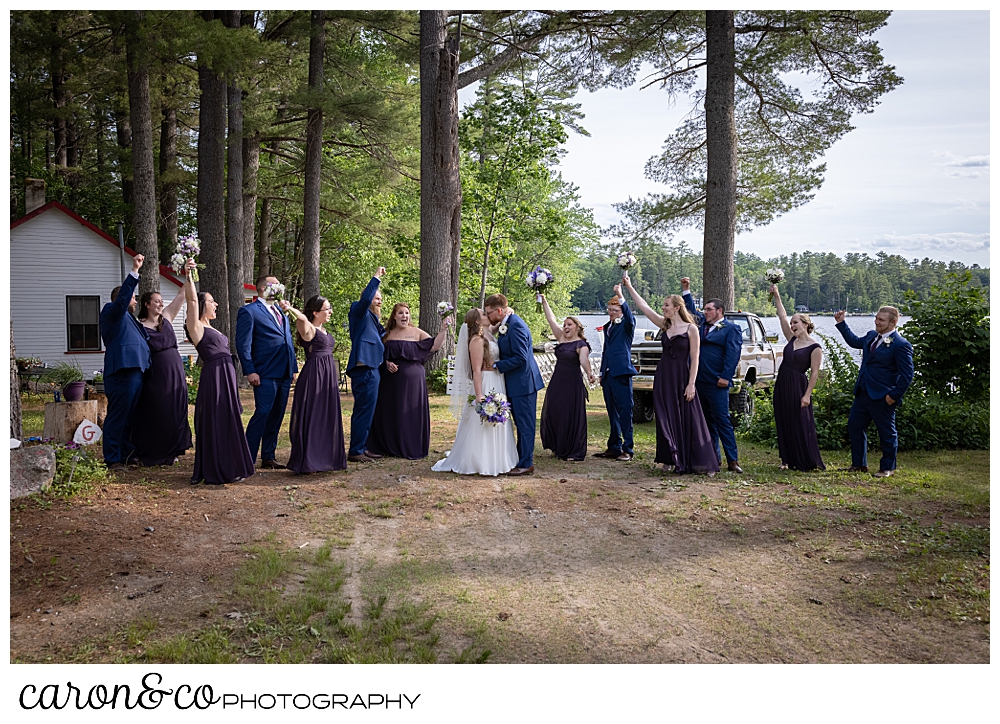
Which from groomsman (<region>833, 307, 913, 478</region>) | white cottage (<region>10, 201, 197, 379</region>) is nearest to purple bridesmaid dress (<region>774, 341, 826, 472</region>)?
groomsman (<region>833, 307, 913, 478</region>)

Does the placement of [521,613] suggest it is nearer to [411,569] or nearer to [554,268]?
[411,569]

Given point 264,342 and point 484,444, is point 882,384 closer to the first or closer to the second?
point 484,444

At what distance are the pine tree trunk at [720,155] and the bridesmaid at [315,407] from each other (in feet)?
24.7

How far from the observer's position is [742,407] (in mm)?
12469

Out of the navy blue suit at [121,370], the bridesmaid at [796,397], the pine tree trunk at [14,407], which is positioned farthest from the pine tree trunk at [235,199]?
the bridesmaid at [796,397]

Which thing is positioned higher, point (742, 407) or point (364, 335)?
point (364, 335)

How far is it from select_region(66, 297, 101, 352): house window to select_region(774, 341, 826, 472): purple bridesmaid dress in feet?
61.9

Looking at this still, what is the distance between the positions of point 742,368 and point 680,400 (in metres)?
5.17

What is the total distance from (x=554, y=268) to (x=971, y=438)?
2825 centimetres

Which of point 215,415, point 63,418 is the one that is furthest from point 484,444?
point 63,418

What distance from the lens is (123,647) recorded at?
4246mm

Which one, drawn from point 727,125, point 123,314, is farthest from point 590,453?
point 727,125

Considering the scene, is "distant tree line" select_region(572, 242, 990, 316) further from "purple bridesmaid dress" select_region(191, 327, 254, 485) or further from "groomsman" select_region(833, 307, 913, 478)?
"purple bridesmaid dress" select_region(191, 327, 254, 485)

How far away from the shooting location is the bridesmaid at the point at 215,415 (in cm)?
760
